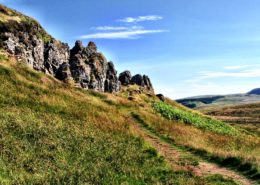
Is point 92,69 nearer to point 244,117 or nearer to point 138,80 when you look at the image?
point 138,80

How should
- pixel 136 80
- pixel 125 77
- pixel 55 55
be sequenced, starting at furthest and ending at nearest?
pixel 136 80 < pixel 125 77 < pixel 55 55

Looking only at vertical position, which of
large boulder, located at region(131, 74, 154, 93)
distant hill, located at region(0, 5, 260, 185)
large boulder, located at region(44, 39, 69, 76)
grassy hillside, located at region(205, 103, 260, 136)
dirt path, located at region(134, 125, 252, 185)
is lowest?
grassy hillside, located at region(205, 103, 260, 136)

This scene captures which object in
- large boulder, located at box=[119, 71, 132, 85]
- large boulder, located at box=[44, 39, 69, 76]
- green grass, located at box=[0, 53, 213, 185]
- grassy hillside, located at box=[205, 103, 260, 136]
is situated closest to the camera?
green grass, located at box=[0, 53, 213, 185]

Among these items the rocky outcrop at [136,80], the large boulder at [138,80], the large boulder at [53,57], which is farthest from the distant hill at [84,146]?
the large boulder at [138,80]

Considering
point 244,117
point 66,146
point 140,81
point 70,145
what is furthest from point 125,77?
point 66,146

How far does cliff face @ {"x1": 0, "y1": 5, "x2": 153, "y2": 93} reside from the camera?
52631 mm

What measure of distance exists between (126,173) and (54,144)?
5150 millimetres

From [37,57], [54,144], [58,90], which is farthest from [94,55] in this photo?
[54,144]

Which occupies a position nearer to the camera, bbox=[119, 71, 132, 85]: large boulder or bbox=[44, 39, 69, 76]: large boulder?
bbox=[44, 39, 69, 76]: large boulder

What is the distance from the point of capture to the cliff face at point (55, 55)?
173ft

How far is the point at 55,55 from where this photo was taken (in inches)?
2349

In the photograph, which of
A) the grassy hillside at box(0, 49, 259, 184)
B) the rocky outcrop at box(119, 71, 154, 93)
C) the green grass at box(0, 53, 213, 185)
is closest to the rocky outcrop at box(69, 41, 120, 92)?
the rocky outcrop at box(119, 71, 154, 93)

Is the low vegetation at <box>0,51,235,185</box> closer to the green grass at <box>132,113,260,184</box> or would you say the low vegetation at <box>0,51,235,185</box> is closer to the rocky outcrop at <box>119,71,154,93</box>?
the green grass at <box>132,113,260,184</box>

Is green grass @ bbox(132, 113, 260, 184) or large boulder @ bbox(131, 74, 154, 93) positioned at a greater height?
large boulder @ bbox(131, 74, 154, 93)
